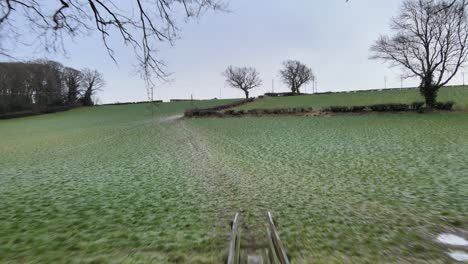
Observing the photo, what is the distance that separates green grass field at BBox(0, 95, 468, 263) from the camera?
4.08 metres

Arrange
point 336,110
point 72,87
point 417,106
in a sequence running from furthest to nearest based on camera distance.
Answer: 1. point 72,87
2. point 336,110
3. point 417,106

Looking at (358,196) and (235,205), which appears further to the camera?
(358,196)

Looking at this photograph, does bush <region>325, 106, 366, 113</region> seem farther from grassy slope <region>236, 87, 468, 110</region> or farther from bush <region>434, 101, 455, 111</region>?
bush <region>434, 101, 455, 111</region>

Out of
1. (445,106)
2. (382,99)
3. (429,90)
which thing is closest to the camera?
(445,106)

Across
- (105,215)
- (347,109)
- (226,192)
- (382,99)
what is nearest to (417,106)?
(347,109)

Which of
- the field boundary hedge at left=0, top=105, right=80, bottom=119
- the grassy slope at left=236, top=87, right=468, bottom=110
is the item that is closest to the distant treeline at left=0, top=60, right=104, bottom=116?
the field boundary hedge at left=0, top=105, right=80, bottom=119

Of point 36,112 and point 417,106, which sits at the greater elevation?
point 36,112

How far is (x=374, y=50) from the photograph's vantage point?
31.0 meters

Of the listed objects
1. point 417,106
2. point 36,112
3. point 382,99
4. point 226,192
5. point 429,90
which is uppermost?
point 429,90

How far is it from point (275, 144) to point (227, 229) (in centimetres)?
1056

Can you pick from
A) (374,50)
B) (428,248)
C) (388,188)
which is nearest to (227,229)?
(428,248)

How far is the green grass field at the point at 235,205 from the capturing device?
4.08 meters

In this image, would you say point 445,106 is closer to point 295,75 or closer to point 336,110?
point 336,110

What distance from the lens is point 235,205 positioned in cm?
622
